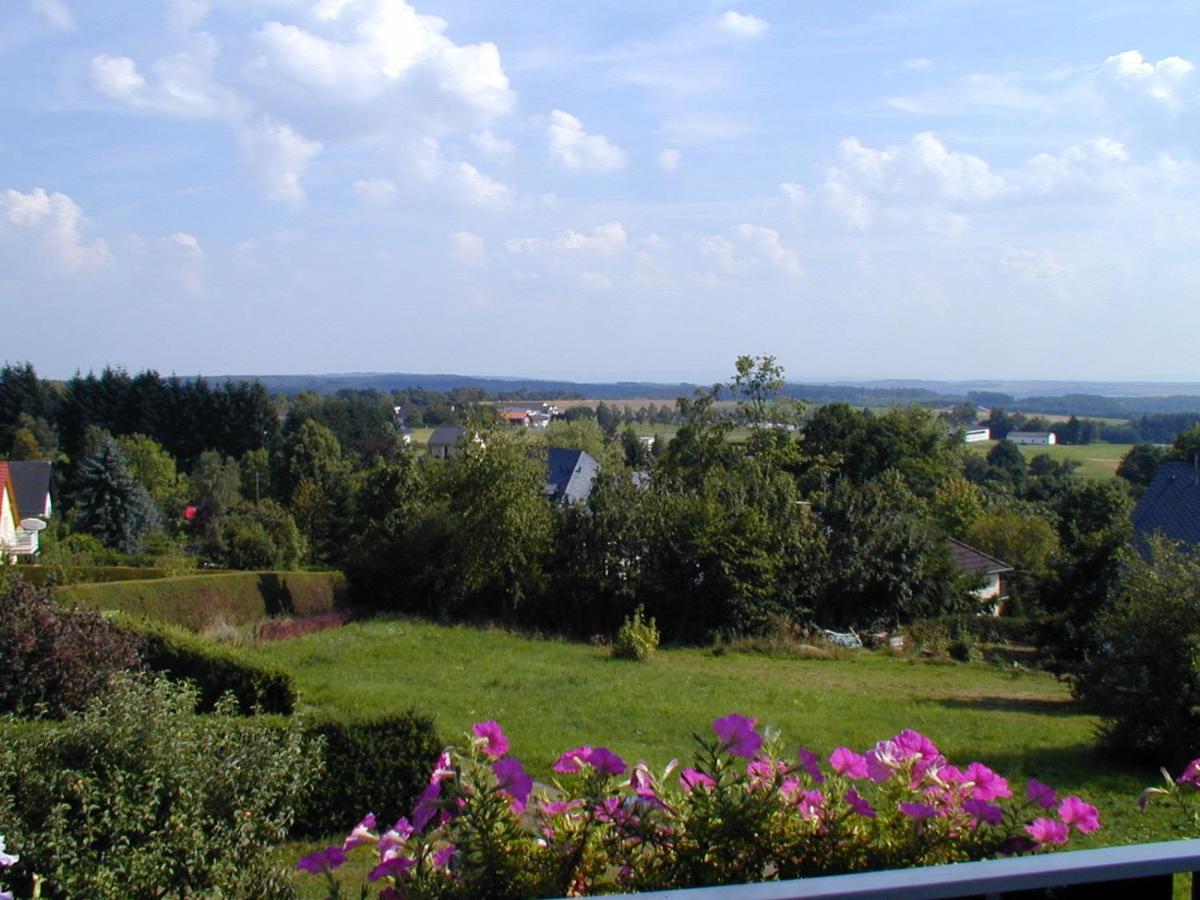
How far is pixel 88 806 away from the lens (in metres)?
4.88

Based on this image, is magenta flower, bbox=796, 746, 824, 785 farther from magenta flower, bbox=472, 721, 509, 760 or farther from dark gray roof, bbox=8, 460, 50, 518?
dark gray roof, bbox=8, 460, 50, 518

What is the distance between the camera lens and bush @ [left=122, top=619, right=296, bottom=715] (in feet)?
37.1

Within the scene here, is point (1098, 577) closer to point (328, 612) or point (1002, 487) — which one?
point (328, 612)

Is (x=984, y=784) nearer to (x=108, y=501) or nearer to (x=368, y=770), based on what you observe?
(x=368, y=770)

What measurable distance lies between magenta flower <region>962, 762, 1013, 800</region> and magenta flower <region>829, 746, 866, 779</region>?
0.86 ft

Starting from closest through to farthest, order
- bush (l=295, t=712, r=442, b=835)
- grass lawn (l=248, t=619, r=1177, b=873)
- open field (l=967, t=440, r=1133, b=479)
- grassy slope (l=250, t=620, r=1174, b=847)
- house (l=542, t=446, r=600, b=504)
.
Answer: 1. bush (l=295, t=712, r=442, b=835)
2. grass lawn (l=248, t=619, r=1177, b=873)
3. grassy slope (l=250, t=620, r=1174, b=847)
4. house (l=542, t=446, r=600, b=504)
5. open field (l=967, t=440, r=1133, b=479)

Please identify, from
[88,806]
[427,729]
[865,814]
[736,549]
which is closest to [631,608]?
[736,549]

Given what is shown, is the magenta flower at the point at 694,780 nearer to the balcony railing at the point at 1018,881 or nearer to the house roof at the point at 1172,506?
the balcony railing at the point at 1018,881

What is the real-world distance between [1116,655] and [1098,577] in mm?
11853

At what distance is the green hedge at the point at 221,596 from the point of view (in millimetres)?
18891

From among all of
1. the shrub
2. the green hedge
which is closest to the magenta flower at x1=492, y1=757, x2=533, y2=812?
the green hedge

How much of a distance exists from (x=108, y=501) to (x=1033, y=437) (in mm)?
77976

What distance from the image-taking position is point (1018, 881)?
1600mm

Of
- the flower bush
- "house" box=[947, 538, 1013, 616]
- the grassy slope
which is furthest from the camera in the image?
"house" box=[947, 538, 1013, 616]
